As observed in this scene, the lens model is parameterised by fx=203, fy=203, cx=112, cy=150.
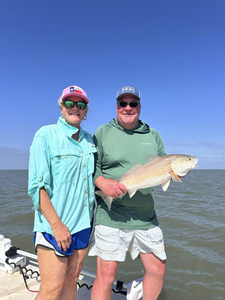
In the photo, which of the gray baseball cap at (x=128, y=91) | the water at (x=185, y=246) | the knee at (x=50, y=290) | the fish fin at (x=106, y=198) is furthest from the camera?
the water at (x=185, y=246)

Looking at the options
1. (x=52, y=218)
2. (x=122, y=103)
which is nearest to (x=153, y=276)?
(x=52, y=218)

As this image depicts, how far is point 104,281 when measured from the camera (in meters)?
2.96

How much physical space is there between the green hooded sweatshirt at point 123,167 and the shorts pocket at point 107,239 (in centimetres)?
9

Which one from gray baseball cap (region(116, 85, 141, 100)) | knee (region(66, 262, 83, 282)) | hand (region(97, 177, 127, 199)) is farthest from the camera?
gray baseball cap (region(116, 85, 141, 100))

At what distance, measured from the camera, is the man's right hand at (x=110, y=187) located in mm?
2942

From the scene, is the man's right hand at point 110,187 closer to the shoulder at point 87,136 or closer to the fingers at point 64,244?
the shoulder at point 87,136

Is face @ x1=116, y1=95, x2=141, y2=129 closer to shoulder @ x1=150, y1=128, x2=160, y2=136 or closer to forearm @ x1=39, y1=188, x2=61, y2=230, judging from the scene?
shoulder @ x1=150, y1=128, x2=160, y2=136

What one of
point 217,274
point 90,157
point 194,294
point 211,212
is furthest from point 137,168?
point 211,212

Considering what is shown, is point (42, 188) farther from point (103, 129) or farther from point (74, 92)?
point (103, 129)

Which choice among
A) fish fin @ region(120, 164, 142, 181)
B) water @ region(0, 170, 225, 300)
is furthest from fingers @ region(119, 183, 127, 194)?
water @ region(0, 170, 225, 300)

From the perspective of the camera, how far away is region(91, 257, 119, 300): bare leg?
2.96m

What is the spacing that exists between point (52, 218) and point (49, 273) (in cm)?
66

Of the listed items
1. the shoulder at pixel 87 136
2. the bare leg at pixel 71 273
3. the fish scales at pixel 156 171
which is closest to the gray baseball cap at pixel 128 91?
the shoulder at pixel 87 136

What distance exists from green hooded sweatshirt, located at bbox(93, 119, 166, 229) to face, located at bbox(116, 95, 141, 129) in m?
0.13
